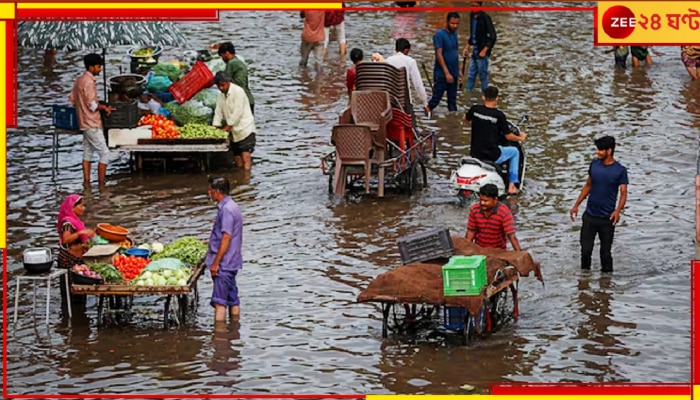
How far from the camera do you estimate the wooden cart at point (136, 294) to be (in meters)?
12.7

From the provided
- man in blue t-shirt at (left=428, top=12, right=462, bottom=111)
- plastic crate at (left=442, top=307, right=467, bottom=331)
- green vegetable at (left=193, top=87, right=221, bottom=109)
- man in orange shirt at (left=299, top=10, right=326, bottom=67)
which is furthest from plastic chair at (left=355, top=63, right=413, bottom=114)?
man in orange shirt at (left=299, top=10, right=326, bottom=67)

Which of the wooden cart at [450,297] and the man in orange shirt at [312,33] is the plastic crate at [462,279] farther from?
the man in orange shirt at [312,33]

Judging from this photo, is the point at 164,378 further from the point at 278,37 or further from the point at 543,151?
the point at 278,37

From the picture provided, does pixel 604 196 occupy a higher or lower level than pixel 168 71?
lower

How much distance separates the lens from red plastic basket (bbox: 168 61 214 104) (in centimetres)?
1942

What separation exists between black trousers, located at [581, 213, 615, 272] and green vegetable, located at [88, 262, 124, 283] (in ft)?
15.3

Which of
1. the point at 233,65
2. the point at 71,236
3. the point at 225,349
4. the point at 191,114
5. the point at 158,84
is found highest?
the point at 233,65

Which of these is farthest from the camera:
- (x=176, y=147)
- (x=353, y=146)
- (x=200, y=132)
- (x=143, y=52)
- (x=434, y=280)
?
(x=143, y=52)

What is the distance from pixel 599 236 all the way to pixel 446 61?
791 cm

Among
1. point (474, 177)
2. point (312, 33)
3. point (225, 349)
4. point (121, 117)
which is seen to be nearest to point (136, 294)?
point (225, 349)

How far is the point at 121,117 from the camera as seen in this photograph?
1836 cm

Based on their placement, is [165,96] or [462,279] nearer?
[462,279]

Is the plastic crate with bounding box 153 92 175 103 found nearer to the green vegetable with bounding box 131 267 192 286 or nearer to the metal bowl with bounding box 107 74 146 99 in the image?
the metal bowl with bounding box 107 74 146 99

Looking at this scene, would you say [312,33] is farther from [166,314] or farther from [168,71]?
[166,314]
